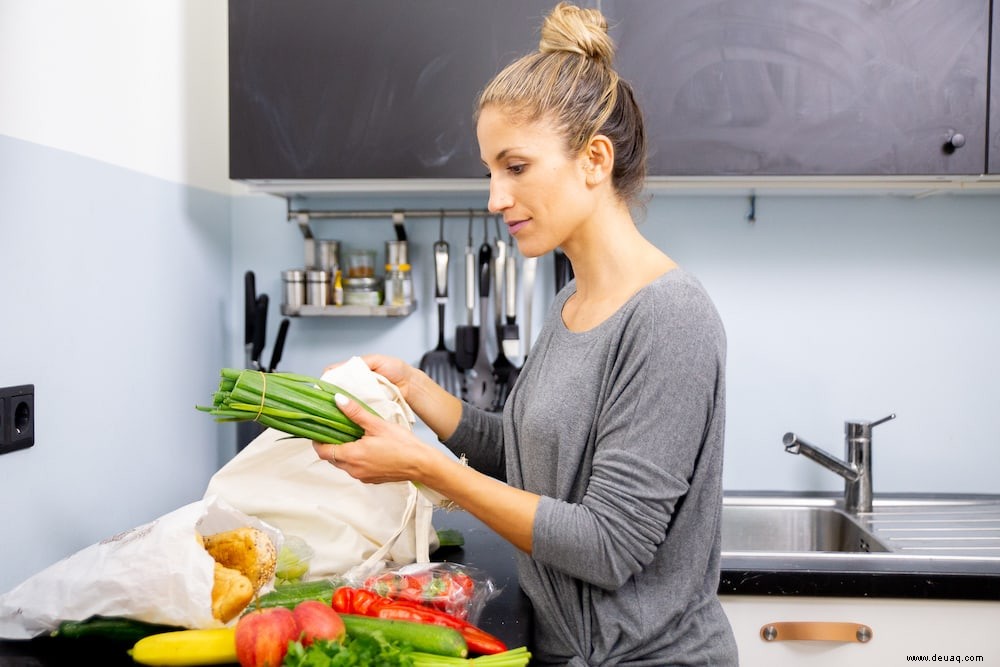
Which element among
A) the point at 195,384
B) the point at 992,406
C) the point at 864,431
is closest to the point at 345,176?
the point at 195,384

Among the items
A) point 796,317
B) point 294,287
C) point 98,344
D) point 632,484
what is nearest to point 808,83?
point 796,317

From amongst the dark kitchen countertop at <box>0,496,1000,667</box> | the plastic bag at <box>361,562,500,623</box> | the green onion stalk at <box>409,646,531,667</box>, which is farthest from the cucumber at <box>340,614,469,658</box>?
the dark kitchen countertop at <box>0,496,1000,667</box>

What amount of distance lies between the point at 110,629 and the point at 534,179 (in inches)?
30.0

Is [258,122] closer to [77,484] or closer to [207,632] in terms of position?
[77,484]

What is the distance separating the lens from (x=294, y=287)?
201 cm

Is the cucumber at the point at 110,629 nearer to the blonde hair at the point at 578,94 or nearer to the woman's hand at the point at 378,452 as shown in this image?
the woman's hand at the point at 378,452

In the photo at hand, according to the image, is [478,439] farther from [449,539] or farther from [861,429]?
[861,429]

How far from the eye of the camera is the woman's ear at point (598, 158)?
3.79ft

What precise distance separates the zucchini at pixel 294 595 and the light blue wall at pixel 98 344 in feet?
1.35

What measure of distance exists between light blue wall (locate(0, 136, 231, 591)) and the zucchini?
411mm

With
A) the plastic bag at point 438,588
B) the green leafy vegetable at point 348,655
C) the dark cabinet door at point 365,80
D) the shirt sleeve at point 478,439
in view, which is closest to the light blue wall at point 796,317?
the dark cabinet door at point 365,80

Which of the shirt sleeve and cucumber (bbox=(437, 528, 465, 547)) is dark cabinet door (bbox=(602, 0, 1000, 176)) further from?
cucumber (bbox=(437, 528, 465, 547))

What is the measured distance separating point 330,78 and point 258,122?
16 centimetres

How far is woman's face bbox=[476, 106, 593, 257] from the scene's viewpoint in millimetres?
1141
